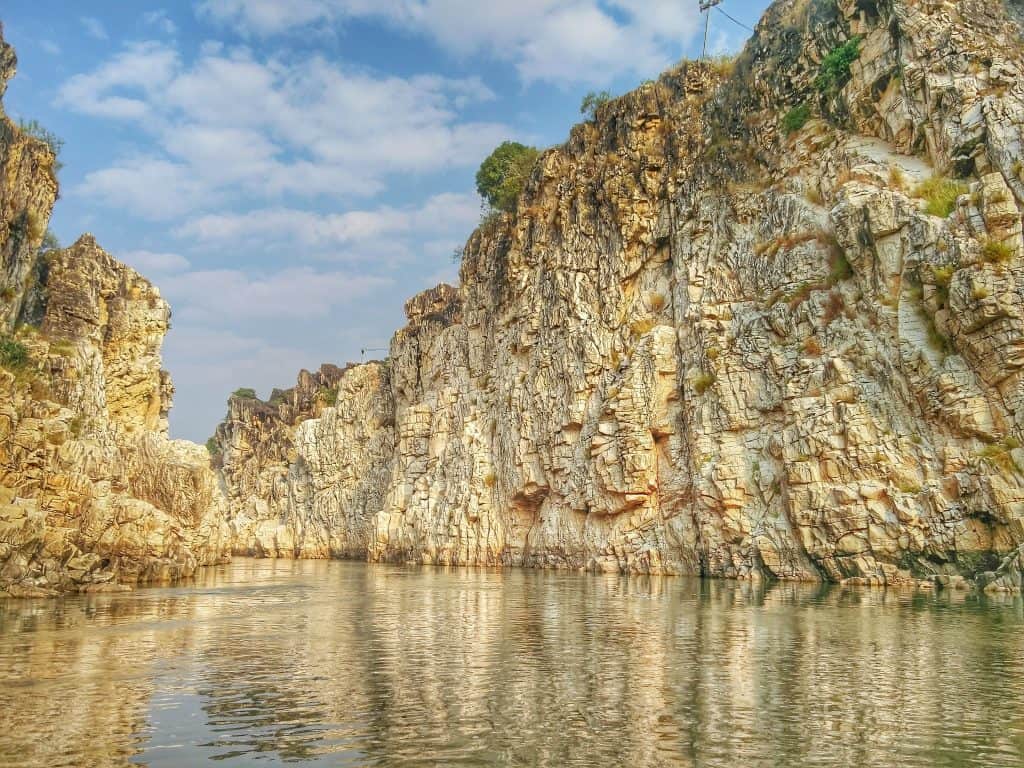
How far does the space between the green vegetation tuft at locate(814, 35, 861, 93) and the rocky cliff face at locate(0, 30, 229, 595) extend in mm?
38764

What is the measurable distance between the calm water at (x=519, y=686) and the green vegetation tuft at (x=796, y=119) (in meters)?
29.3

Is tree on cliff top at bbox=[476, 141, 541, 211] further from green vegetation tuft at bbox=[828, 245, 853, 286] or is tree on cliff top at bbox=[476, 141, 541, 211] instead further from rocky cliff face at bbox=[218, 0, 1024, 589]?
green vegetation tuft at bbox=[828, 245, 853, 286]

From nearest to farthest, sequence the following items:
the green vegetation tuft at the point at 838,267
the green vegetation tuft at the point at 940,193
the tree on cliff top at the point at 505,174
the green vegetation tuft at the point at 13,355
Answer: the green vegetation tuft at the point at 940,193
the green vegetation tuft at the point at 13,355
the green vegetation tuft at the point at 838,267
the tree on cliff top at the point at 505,174

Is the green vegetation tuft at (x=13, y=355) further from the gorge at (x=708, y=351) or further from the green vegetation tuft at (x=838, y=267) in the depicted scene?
the green vegetation tuft at (x=838, y=267)

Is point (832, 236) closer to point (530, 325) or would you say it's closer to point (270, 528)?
point (530, 325)

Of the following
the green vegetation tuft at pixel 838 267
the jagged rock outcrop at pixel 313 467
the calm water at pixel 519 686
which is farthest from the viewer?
the jagged rock outcrop at pixel 313 467

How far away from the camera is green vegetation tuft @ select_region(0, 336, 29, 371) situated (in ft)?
123

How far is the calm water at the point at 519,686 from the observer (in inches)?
381

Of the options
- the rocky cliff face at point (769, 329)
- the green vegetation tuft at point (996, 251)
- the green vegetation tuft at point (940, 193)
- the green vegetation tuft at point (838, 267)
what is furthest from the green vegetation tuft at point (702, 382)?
the green vegetation tuft at point (996, 251)

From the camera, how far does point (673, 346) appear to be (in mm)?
49156

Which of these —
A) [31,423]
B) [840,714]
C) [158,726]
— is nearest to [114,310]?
[31,423]

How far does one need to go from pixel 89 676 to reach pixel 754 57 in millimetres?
49825

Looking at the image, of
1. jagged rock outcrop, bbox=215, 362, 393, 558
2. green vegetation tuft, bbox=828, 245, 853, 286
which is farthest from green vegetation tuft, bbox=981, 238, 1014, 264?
jagged rock outcrop, bbox=215, 362, 393, 558

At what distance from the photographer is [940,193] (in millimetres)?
35188
